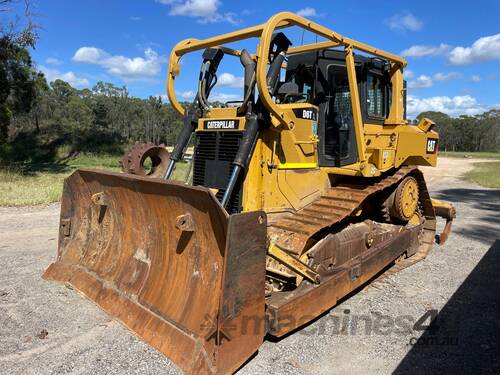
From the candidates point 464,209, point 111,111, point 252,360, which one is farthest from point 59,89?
point 252,360

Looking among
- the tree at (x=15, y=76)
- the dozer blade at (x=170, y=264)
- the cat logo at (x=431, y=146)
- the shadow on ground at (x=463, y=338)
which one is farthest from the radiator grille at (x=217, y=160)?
the tree at (x=15, y=76)

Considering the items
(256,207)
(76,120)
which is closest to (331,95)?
(256,207)

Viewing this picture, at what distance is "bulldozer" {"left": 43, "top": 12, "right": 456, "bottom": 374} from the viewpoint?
3.29m

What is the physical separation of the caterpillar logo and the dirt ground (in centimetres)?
223

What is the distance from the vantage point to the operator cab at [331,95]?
5.29 m

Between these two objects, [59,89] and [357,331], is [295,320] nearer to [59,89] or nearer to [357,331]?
[357,331]

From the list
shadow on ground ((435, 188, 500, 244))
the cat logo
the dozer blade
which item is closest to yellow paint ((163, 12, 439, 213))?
the cat logo

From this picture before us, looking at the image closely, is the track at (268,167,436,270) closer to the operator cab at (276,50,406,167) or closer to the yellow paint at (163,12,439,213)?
the yellow paint at (163,12,439,213)

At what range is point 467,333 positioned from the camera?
4.18m

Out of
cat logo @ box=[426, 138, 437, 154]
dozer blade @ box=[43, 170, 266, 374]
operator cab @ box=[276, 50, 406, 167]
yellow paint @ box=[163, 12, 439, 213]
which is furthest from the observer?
cat logo @ box=[426, 138, 437, 154]

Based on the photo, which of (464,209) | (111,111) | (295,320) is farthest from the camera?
(111,111)

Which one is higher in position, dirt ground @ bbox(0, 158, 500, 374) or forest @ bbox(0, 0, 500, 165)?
forest @ bbox(0, 0, 500, 165)

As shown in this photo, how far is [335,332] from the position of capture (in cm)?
412

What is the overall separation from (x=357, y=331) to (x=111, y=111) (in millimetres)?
70903
